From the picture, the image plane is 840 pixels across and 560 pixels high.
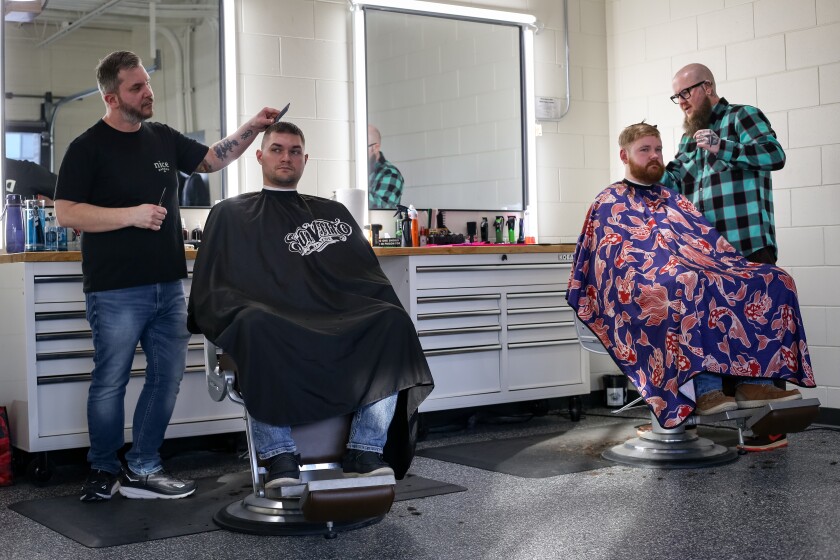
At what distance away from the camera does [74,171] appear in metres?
3.11

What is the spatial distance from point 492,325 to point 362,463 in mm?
1946

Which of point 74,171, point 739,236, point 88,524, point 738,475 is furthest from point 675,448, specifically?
point 74,171

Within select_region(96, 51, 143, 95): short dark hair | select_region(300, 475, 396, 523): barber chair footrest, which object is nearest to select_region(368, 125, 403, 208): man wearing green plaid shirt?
select_region(96, 51, 143, 95): short dark hair

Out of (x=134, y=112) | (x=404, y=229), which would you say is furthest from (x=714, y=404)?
(x=134, y=112)

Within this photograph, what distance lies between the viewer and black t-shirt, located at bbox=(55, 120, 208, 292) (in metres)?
3.12

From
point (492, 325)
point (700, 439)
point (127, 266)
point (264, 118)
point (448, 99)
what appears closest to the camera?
point (127, 266)

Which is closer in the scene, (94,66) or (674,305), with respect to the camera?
(674,305)

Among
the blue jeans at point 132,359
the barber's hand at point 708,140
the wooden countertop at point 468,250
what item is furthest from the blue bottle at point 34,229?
the barber's hand at point 708,140

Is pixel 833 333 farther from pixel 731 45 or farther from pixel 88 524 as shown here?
pixel 88 524

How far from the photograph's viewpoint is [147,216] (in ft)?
10.1

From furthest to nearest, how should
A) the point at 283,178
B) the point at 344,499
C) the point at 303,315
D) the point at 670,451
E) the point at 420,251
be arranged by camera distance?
the point at 420,251, the point at 670,451, the point at 283,178, the point at 303,315, the point at 344,499

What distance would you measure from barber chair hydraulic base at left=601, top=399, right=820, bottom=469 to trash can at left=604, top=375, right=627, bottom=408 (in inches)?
49.2

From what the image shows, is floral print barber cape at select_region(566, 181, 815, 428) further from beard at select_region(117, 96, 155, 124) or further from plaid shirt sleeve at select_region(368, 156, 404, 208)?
beard at select_region(117, 96, 155, 124)

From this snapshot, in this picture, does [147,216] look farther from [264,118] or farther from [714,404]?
[714,404]
